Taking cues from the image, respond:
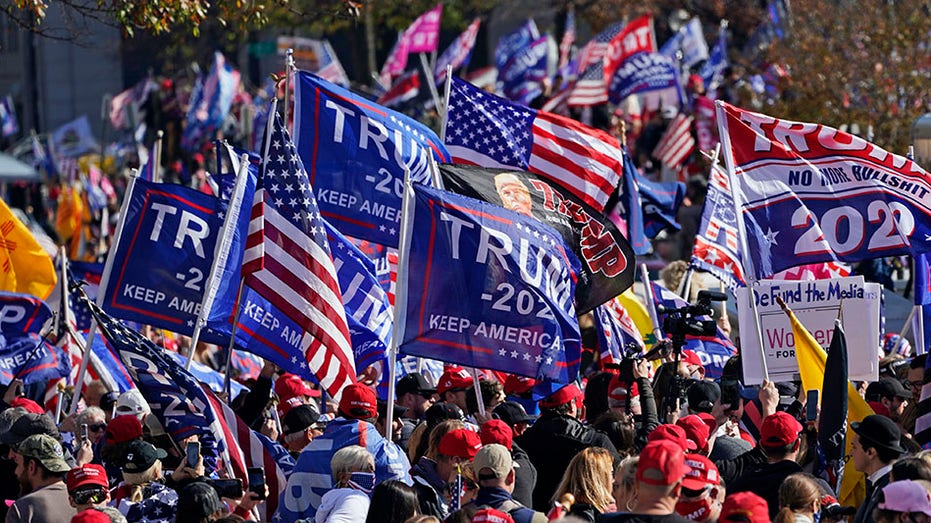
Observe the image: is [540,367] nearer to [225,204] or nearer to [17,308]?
[225,204]

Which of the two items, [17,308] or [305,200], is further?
[17,308]

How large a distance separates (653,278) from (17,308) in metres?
8.87

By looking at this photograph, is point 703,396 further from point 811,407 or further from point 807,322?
point 807,322

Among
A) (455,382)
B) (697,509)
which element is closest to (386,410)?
(455,382)

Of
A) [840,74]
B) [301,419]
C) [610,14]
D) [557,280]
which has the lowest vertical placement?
[301,419]

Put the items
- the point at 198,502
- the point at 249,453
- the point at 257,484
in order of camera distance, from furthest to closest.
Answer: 1. the point at 249,453
2. the point at 257,484
3. the point at 198,502

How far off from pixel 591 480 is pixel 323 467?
1390 mm

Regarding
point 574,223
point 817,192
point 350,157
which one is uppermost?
point 350,157

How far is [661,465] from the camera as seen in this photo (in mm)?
6738

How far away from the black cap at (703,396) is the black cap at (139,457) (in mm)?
3512

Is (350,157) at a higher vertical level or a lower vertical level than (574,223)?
higher

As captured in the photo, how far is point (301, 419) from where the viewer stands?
33.1 feet

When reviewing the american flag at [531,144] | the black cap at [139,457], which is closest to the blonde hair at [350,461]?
the black cap at [139,457]

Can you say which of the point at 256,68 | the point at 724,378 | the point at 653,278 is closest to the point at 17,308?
the point at 724,378
